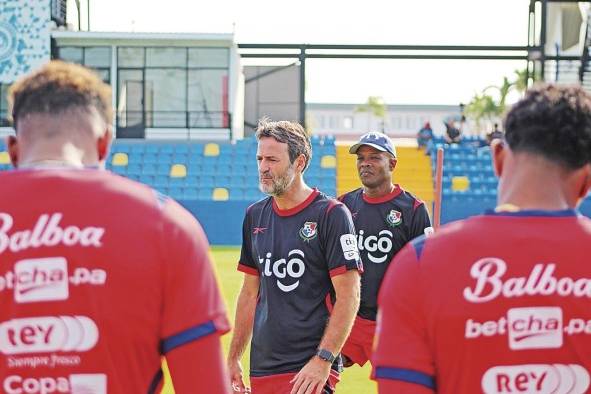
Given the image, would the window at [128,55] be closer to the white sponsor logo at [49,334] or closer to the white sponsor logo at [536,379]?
the white sponsor logo at [49,334]

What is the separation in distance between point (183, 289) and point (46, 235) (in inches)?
14.9

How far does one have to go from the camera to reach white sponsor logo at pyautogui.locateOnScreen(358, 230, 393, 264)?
305 inches

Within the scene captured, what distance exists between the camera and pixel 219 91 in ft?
137

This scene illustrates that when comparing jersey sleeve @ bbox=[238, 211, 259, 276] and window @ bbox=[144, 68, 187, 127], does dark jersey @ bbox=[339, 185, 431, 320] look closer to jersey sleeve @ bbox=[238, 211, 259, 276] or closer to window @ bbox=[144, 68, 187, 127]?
jersey sleeve @ bbox=[238, 211, 259, 276]

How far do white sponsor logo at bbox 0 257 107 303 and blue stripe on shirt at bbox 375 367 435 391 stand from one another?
759 mm

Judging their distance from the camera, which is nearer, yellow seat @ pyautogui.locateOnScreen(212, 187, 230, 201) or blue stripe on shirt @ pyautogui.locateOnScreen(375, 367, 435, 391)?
blue stripe on shirt @ pyautogui.locateOnScreen(375, 367, 435, 391)

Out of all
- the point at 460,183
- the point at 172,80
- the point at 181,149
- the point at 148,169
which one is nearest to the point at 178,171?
the point at 148,169

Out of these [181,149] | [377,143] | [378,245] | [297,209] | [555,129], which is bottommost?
[378,245]

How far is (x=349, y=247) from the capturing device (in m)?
5.35

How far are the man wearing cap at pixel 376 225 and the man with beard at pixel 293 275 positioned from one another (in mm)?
2144

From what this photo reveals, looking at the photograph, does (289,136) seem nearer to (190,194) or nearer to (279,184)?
(279,184)

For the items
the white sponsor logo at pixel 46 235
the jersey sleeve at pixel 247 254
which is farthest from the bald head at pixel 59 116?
the jersey sleeve at pixel 247 254

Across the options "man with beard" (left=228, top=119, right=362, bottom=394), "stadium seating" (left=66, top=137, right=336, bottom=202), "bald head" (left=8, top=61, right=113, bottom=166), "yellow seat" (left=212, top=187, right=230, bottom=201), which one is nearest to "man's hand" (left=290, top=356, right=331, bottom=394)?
"man with beard" (left=228, top=119, right=362, bottom=394)

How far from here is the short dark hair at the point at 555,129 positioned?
261cm
